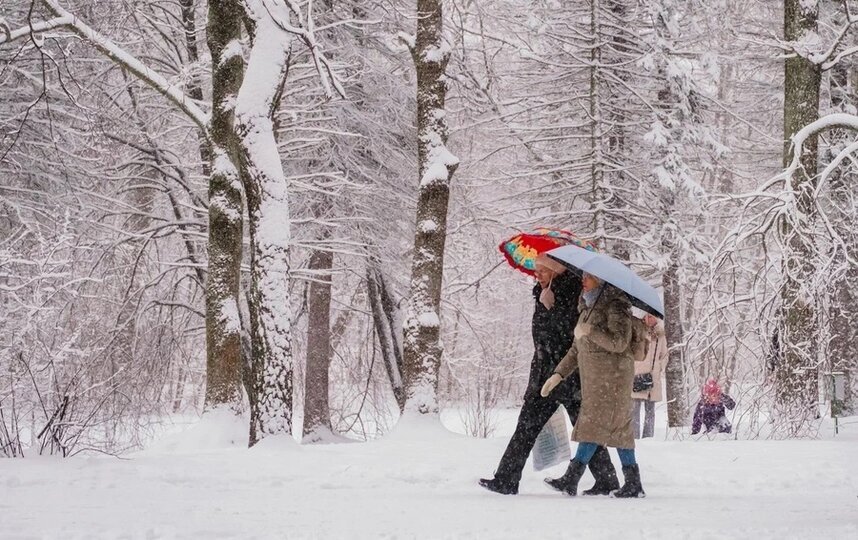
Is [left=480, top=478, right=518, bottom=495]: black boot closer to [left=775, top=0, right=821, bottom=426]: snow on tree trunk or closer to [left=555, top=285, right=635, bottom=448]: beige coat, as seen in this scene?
[left=555, top=285, right=635, bottom=448]: beige coat

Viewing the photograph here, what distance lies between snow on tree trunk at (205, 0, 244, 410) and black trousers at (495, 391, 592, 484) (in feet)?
12.5

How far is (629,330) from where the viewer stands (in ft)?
20.9

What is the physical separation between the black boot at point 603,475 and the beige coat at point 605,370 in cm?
30

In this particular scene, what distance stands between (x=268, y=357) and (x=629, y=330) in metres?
3.59

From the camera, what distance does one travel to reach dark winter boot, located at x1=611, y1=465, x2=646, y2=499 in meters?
6.41

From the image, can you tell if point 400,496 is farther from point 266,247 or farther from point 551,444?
point 266,247

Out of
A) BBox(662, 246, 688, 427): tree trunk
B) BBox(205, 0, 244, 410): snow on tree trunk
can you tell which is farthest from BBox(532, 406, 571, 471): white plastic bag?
BBox(662, 246, 688, 427): tree trunk

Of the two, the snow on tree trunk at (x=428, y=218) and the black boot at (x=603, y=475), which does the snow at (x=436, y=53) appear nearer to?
the snow on tree trunk at (x=428, y=218)

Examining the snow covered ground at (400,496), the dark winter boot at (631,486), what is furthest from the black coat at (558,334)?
the snow covered ground at (400,496)

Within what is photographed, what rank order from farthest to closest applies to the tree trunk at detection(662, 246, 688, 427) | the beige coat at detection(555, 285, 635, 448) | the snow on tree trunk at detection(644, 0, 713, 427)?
the tree trunk at detection(662, 246, 688, 427), the snow on tree trunk at detection(644, 0, 713, 427), the beige coat at detection(555, 285, 635, 448)

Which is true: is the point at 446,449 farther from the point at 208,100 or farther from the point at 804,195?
the point at 208,100

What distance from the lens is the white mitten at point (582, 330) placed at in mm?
6316

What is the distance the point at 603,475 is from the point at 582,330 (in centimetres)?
110

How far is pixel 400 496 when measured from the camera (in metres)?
6.27
